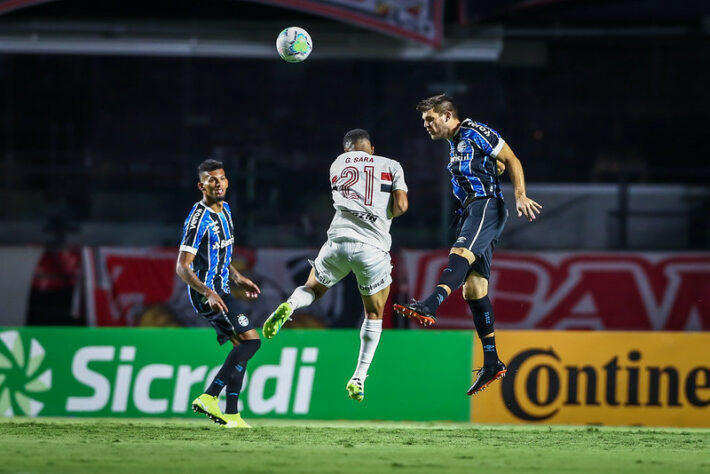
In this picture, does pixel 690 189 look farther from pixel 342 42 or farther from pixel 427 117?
pixel 427 117

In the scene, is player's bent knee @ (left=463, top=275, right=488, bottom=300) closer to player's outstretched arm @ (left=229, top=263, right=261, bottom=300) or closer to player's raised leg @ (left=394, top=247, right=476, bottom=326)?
player's raised leg @ (left=394, top=247, right=476, bottom=326)

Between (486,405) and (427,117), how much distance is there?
4.51 meters

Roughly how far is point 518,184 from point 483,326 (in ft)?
4.30

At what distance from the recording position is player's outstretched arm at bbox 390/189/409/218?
30.0ft

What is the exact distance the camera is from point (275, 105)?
17766 mm

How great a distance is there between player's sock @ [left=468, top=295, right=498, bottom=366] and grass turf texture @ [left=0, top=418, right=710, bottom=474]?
649 mm

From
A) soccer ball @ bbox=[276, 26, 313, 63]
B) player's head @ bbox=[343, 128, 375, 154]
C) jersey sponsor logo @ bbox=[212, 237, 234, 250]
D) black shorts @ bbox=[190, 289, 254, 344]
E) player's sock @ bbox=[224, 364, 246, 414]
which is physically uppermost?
soccer ball @ bbox=[276, 26, 313, 63]

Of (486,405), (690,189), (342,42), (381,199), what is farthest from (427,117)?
(690,189)

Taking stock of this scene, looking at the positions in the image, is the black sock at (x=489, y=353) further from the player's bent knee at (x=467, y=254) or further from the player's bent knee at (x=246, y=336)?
the player's bent knee at (x=246, y=336)

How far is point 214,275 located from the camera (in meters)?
9.70

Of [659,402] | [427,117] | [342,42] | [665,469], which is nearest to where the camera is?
[665,469]

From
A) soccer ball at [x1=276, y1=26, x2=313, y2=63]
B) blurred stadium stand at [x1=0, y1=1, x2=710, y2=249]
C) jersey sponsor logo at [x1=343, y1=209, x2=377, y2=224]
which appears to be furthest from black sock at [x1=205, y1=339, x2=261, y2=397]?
blurred stadium stand at [x1=0, y1=1, x2=710, y2=249]

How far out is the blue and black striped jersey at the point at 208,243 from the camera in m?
9.59

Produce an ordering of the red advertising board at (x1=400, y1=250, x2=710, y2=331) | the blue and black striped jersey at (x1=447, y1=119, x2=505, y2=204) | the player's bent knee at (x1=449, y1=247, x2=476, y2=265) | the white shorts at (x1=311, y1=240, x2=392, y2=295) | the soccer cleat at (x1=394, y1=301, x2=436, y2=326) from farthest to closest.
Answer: the red advertising board at (x1=400, y1=250, x2=710, y2=331), the white shorts at (x1=311, y1=240, x2=392, y2=295), the blue and black striped jersey at (x1=447, y1=119, x2=505, y2=204), the player's bent knee at (x1=449, y1=247, x2=476, y2=265), the soccer cleat at (x1=394, y1=301, x2=436, y2=326)
